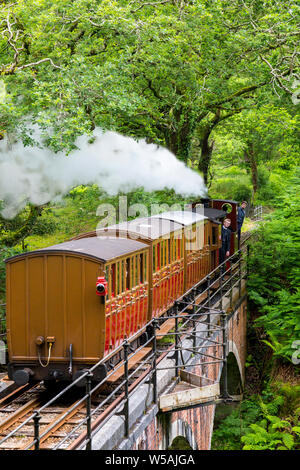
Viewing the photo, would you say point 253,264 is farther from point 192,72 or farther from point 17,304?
point 17,304

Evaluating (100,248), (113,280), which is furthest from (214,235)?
(113,280)

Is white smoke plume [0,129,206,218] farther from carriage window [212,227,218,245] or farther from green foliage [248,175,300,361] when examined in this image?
green foliage [248,175,300,361]

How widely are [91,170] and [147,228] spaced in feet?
27.3

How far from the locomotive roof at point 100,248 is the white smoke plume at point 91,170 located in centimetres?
683

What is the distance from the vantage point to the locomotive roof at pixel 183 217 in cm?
1417

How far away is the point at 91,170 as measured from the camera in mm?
20078

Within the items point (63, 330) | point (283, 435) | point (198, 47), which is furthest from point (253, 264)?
point (63, 330)

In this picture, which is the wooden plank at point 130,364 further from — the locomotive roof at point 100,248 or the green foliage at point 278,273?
the green foliage at point 278,273

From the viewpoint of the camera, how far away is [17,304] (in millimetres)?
9328

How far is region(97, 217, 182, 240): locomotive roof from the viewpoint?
1179 centimetres

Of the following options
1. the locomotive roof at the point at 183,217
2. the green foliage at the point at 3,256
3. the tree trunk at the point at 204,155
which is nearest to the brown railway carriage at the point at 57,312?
the locomotive roof at the point at 183,217

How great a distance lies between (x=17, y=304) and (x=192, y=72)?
13.6 metres

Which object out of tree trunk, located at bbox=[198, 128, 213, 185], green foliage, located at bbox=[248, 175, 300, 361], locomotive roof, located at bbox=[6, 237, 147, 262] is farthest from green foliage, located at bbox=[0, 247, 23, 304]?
tree trunk, located at bbox=[198, 128, 213, 185]
